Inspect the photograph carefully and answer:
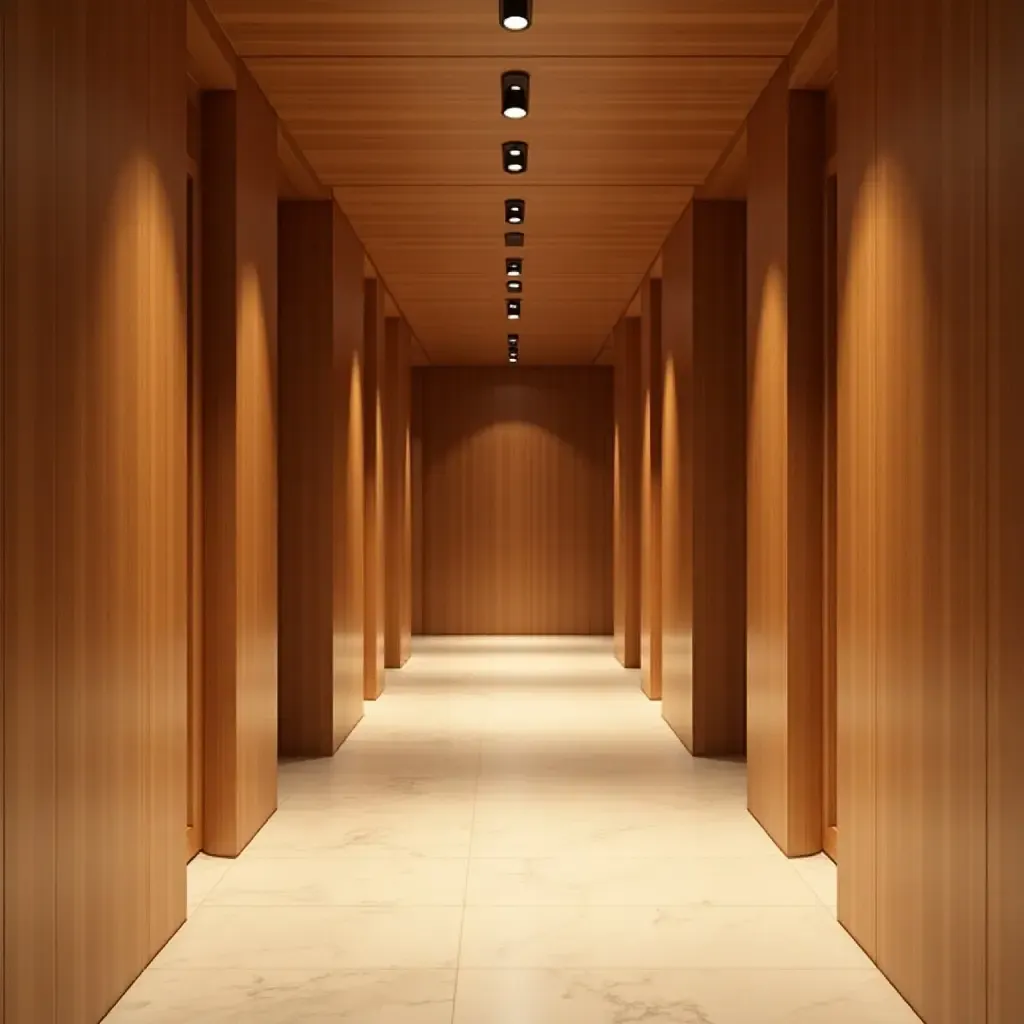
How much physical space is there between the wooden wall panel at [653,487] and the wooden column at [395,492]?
2.53 m

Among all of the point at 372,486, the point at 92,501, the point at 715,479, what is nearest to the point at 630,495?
the point at 372,486

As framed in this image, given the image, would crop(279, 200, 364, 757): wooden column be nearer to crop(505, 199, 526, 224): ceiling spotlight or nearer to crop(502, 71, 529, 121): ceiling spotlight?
crop(505, 199, 526, 224): ceiling spotlight

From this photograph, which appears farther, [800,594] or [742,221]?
[742,221]

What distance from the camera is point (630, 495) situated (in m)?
12.8

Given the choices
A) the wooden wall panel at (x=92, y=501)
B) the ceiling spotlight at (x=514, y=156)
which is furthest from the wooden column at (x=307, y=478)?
the wooden wall panel at (x=92, y=501)

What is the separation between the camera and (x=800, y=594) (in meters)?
5.77

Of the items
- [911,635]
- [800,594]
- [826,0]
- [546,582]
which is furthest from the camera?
[546,582]

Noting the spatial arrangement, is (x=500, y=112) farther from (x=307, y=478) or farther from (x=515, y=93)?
(x=307, y=478)

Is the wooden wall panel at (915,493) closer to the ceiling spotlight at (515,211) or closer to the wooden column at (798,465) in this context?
the wooden column at (798,465)

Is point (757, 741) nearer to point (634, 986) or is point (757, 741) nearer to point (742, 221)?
point (634, 986)

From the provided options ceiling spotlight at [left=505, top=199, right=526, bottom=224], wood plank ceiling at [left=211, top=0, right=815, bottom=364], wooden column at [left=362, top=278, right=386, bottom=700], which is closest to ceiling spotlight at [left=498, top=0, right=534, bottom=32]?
wood plank ceiling at [left=211, top=0, right=815, bottom=364]

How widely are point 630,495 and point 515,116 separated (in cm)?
671

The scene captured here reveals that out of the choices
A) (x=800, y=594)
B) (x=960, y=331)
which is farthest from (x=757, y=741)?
(x=960, y=331)

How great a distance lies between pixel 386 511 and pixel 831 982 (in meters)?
8.89
